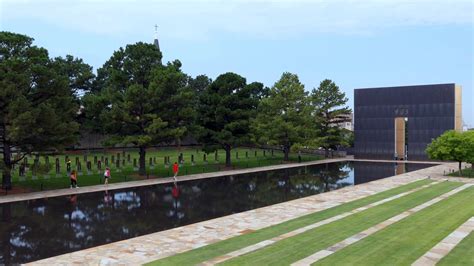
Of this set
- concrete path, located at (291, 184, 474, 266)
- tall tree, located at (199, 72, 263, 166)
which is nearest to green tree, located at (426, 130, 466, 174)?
concrete path, located at (291, 184, 474, 266)

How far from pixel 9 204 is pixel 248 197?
13996 millimetres

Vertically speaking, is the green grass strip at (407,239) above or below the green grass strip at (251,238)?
above

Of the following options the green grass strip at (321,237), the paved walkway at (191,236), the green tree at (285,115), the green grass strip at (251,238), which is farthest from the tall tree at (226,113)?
the green grass strip at (321,237)

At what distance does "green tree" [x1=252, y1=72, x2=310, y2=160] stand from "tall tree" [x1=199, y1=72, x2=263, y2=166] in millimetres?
5632

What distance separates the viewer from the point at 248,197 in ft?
84.4

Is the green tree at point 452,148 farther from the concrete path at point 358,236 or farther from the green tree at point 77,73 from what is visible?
the green tree at point 77,73

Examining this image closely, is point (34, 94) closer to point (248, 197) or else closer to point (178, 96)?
point (178, 96)

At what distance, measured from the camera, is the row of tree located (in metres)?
25.1

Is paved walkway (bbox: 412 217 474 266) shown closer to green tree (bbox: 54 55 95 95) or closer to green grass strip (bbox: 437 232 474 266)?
green grass strip (bbox: 437 232 474 266)

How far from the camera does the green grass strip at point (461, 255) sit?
39.8 feet

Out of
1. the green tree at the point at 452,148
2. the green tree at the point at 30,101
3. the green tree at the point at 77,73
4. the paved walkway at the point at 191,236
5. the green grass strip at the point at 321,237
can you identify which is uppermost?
the green tree at the point at 77,73

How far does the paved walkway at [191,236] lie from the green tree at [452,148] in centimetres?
1647

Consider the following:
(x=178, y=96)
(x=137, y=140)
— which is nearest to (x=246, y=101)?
(x=178, y=96)

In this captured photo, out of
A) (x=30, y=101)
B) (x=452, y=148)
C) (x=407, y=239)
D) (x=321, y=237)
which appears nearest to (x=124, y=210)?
(x=30, y=101)
